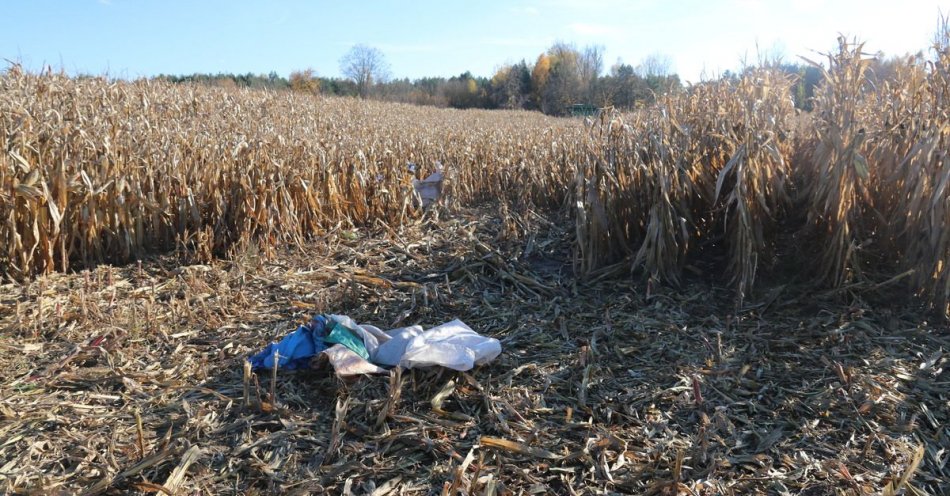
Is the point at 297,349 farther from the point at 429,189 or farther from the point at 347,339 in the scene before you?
the point at 429,189

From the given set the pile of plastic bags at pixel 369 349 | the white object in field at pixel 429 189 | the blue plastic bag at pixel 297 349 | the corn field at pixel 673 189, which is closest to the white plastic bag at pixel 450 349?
the pile of plastic bags at pixel 369 349

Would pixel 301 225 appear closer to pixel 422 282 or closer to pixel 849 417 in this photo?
pixel 422 282

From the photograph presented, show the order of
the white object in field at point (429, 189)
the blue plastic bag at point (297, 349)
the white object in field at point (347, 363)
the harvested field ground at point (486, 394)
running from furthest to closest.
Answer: the white object in field at point (429, 189)
the blue plastic bag at point (297, 349)
the white object in field at point (347, 363)
the harvested field ground at point (486, 394)

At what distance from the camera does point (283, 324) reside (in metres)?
3.20

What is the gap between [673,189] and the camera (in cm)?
364

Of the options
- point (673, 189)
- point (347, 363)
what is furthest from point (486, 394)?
point (673, 189)

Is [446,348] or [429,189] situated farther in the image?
[429,189]

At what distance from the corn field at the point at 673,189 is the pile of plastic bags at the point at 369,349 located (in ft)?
4.10

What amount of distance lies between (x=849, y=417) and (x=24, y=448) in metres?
2.95

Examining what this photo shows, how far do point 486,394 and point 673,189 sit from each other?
182 centimetres

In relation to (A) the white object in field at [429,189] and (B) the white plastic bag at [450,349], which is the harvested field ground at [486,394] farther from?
(A) the white object in field at [429,189]

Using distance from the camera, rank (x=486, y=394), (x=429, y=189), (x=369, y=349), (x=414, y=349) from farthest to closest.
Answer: (x=429, y=189), (x=369, y=349), (x=414, y=349), (x=486, y=394)

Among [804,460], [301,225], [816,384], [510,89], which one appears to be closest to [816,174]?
[816,384]

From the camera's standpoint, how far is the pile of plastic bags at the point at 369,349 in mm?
2613
